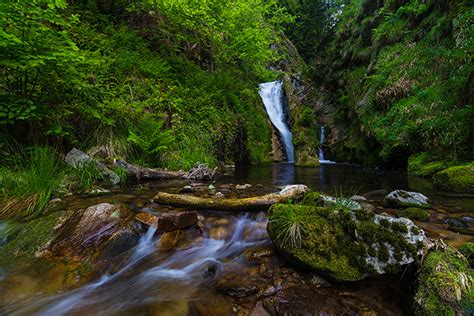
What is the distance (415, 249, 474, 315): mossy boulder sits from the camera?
163cm

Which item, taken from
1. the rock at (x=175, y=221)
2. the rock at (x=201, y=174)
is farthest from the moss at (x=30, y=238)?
the rock at (x=201, y=174)

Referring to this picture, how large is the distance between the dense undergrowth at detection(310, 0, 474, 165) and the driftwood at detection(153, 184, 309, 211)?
16.4 ft

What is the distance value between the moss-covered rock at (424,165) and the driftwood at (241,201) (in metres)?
4.64

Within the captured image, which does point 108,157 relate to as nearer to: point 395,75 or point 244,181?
point 244,181

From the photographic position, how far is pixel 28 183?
3791mm

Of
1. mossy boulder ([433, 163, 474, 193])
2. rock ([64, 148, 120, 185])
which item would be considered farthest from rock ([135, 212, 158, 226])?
mossy boulder ([433, 163, 474, 193])

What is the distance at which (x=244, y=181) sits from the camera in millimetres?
6418

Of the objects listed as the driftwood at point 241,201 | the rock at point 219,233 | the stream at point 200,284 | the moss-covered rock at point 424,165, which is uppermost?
the moss-covered rock at point 424,165

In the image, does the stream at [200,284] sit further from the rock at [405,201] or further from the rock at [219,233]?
the rock at [405,201]

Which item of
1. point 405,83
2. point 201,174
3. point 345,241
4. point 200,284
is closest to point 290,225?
point 345,241

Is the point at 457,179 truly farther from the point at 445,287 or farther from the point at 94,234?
the point at 94,234

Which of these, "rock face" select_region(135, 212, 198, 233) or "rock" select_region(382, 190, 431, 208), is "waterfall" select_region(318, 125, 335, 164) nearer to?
"rock" select_region(382, 190, 431, 208)

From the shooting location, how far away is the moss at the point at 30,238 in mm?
2717

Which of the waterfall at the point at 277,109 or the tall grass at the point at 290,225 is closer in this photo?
the tall grass at the point at 290,225
